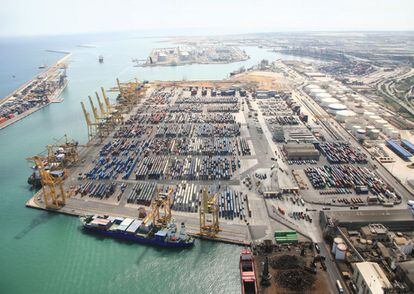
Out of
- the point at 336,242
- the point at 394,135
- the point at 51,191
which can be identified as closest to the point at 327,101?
the point at 394,135

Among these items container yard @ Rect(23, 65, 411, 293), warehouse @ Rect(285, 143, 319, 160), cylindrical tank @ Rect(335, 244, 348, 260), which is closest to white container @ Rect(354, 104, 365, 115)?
container yard @ Rect(23, 65, 411, 293)

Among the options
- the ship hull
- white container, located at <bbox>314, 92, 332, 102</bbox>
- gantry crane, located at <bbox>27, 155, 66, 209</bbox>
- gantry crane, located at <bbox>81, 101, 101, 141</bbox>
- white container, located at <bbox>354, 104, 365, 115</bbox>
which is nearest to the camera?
the ship hull

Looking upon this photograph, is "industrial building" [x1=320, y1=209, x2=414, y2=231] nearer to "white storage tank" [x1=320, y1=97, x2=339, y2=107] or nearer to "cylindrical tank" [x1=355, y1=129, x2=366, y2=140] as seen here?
"cylindrical tank" [x1=355, y1=129, x2=366, y2=140]

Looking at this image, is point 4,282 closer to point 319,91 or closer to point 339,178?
point 339,178

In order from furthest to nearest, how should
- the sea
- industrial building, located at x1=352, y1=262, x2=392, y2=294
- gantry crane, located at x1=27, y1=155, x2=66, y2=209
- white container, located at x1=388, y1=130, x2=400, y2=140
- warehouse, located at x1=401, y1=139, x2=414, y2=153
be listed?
white container, located at x1=388, y1=130, x2=400, y2=140
warehouse, located at x1=401, y1=139, x2=414, y2=153
gantry crane, located at x1=27, y1=155, x2=66, y2=209
the sea
industrial building, located at x1=352, y1=262, x2=392, y2=294

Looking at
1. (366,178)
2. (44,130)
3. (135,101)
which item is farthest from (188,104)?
(366,178)

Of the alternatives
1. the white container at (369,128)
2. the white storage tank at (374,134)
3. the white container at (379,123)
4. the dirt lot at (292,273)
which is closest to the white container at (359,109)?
the white container at (379,123)
